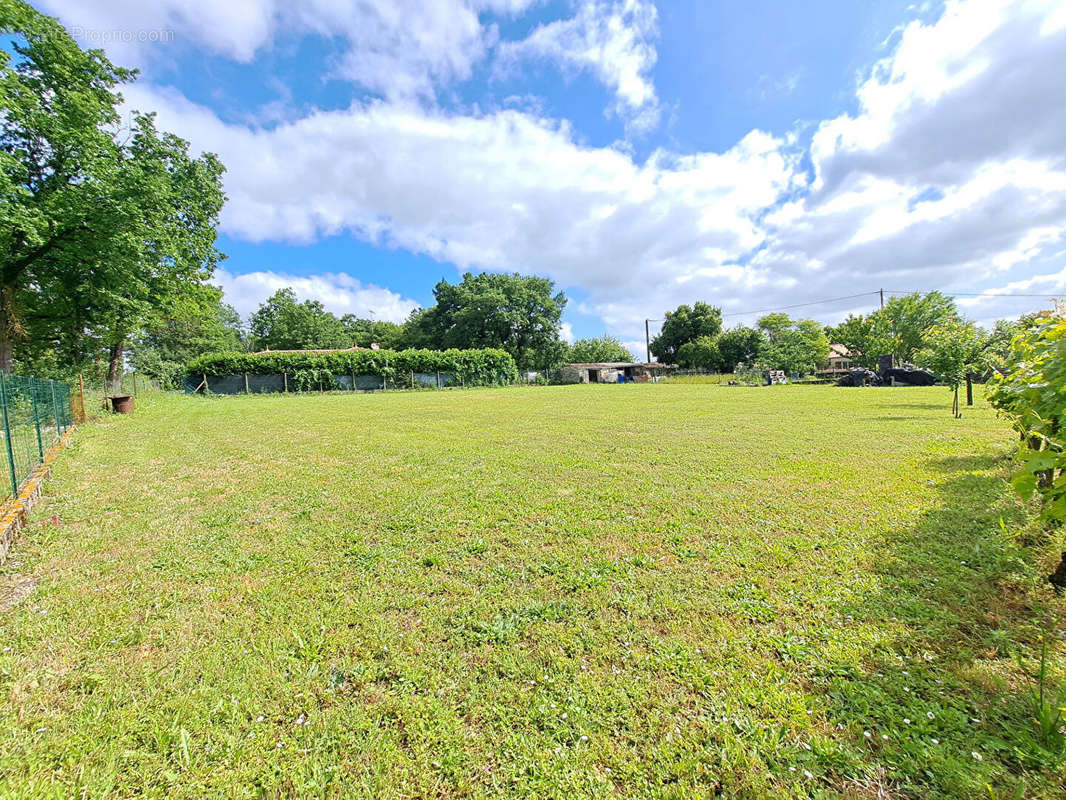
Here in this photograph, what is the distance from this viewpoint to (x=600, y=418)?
40.3ft

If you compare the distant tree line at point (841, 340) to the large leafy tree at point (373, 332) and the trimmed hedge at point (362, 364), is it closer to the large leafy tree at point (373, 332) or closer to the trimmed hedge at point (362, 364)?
the trimmed hedge at point (362, 364)

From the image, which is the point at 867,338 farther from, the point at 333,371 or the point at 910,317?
the point at 333,371

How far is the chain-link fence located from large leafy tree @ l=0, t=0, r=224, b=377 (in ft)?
21.3

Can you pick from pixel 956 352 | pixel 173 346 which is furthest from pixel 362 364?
pixel 956 352

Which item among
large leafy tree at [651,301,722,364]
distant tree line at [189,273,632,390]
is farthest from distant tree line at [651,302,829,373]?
distant tree line at [189,273,632,390]

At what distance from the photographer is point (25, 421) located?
6039 millimetres

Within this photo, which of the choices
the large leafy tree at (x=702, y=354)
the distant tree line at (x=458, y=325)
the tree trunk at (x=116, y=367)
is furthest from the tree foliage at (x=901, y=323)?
the tree trunk at (x=116, y=367)

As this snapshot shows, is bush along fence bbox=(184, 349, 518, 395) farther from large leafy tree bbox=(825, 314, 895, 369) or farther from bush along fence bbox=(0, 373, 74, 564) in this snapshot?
large leafy tree bbox=(825, 314, 895, 369)

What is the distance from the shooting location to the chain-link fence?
15.5 feet

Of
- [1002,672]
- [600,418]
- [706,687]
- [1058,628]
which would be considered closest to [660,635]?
[706,687]

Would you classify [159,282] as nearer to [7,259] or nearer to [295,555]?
[7,259]

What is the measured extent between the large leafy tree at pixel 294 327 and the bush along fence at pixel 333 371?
22727mm

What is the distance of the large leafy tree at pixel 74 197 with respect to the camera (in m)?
11.9

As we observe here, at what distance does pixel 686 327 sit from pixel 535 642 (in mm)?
56164
